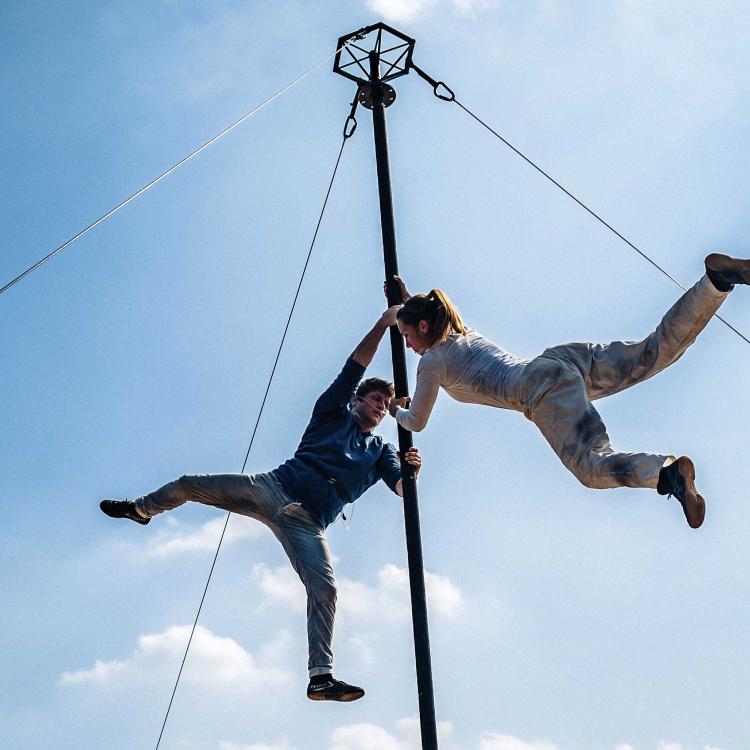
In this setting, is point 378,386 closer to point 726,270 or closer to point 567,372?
point 567,372

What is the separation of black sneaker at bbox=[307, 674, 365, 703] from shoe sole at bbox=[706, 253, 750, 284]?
2.71 meters

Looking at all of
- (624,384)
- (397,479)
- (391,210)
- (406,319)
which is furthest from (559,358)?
(391,210)

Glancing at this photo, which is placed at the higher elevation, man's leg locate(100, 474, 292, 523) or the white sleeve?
the white sleeve

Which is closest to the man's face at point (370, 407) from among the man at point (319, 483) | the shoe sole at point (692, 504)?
the man at point (319, 483)

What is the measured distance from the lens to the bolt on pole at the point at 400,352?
567 cm

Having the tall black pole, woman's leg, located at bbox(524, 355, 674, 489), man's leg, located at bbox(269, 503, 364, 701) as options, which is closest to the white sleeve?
the tall black pole

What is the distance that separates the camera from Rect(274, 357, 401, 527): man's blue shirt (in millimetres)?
6223

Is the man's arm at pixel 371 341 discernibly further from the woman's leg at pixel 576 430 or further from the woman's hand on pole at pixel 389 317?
the woman's leg at pixel 576 430

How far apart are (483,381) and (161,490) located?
2005 mm

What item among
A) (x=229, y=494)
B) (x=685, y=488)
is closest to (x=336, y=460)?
(x=229, y=494)

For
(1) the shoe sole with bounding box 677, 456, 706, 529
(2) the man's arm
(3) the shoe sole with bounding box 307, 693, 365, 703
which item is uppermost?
(2) the man's arm

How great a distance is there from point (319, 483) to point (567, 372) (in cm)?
159

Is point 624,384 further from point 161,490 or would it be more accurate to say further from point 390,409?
point 161,490

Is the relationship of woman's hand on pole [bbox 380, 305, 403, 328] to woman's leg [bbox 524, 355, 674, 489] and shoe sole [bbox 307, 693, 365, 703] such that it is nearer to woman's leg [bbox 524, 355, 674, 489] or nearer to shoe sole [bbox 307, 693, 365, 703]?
woman's leg [bbox 524, 355, 674, 489]
